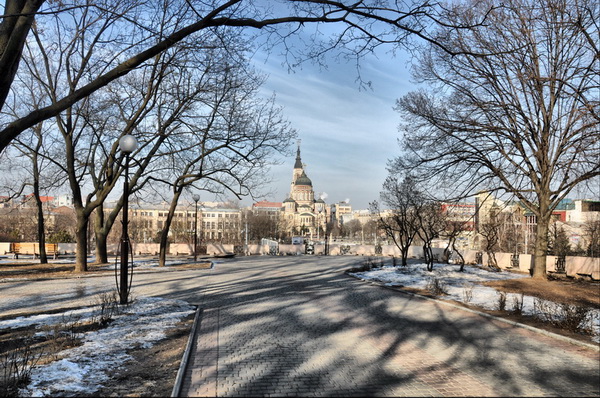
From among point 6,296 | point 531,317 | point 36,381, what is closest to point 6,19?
point 36,381

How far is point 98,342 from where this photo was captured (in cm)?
667

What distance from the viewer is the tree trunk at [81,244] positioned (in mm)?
18534

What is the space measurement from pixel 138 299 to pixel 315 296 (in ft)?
15.2

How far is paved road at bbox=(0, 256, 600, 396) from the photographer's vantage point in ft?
16.0

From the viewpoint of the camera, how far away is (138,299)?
35.4 ft

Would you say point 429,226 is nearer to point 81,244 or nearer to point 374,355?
point 81,244

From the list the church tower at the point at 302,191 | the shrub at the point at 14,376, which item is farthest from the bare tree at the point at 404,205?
the church tower at the point at 302,191

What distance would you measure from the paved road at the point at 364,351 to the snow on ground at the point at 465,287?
49.8 inches

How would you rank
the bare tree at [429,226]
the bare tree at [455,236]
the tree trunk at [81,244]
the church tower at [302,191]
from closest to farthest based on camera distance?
1. the tree trunk at [81,244]
2. the bare tree at [429,226]
3. the bare tree at [455,236]
4. the church tower at [302,191]

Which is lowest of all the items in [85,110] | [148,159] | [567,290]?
[567,290]

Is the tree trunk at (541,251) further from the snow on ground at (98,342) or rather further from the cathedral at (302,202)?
the cathedral at (302,202)

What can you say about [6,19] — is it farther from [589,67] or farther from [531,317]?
[589,67]

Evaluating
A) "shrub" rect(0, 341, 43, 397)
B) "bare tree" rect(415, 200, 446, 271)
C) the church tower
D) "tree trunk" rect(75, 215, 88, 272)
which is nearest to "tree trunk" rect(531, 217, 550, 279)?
"bare tree" rect(415, 200, 446, 271)

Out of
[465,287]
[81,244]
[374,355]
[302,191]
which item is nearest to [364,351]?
[374,355]
